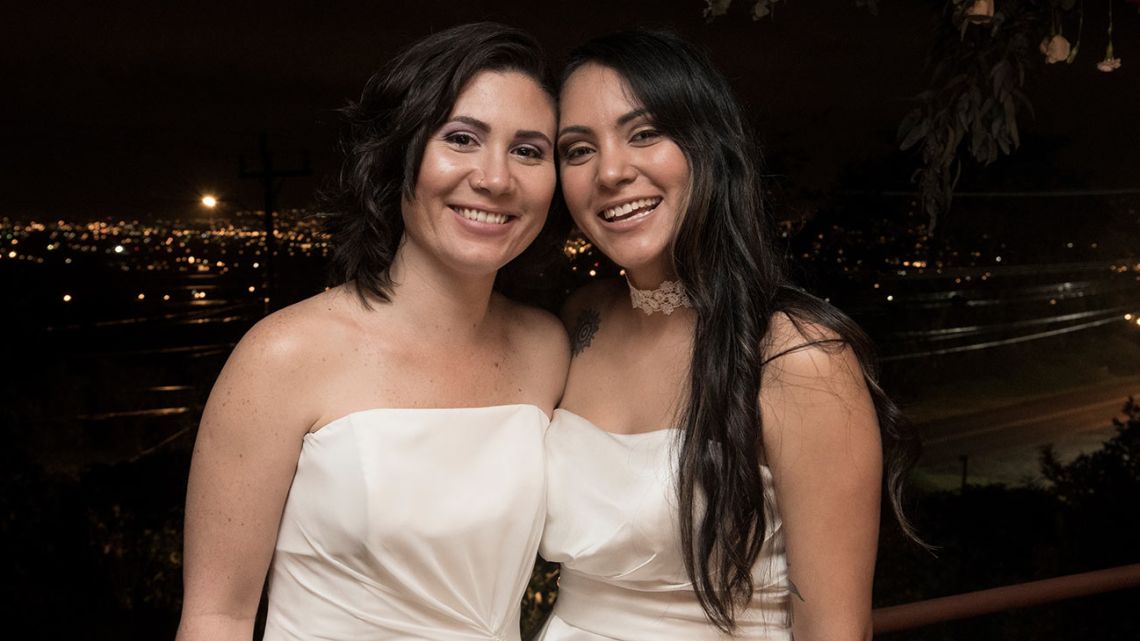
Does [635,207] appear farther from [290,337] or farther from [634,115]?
[290,337]

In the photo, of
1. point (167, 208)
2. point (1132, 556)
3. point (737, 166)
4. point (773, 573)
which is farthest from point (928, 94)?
point (1132, 556)

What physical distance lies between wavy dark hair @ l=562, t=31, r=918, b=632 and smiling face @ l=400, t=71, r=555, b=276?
196 mm

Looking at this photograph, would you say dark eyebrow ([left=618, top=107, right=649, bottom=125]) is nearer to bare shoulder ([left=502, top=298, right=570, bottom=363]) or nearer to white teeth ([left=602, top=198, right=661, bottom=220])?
white teeth ([left=602, top=198, right=661, bottom=220])

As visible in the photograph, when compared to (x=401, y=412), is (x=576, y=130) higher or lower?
higher

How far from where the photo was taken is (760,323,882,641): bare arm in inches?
69.5

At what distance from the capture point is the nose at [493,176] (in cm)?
185

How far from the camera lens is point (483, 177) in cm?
186

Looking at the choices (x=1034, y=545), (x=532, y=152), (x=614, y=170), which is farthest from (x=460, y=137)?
(x=1034, y=545)

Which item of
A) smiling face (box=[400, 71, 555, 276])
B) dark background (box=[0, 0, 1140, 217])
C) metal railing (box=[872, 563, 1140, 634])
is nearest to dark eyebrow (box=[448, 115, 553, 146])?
smiling face (box=[400, 71, 555, 276])

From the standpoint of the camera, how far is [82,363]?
5.80 m

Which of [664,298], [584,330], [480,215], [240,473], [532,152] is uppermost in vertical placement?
[532,152]

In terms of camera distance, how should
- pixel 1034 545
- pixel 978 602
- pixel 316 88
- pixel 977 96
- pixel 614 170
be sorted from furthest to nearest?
pixel 1034 545, pixel 316 88, pixel 977 96, pixel 978 602, pixel 614 170

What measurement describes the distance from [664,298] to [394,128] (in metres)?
0.60

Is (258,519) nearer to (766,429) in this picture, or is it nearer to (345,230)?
(345,230)
